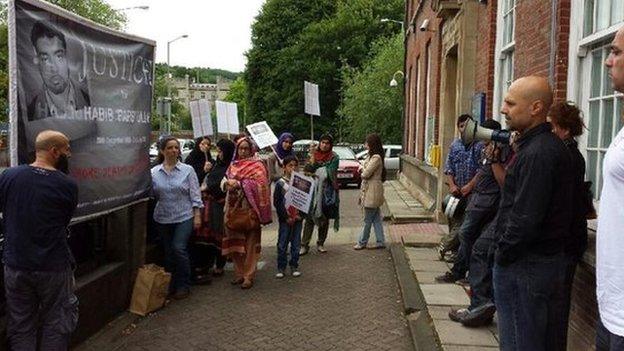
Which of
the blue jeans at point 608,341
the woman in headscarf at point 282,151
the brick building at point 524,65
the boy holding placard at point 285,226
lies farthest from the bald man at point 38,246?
the woman in headscarf at point 282,151

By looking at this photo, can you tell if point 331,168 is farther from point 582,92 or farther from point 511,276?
point 511,276

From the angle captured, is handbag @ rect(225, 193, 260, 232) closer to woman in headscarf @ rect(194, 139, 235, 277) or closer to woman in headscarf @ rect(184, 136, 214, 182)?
woman in headscarf @ rect(194, 139, 235, 277)

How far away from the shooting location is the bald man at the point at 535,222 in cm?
312

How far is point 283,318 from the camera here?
617cm

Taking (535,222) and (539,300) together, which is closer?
(535,222)

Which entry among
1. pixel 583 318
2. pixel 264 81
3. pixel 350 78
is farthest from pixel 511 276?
pixel 264 81

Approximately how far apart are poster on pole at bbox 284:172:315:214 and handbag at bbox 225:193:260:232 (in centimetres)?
90

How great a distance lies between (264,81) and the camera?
48281 mm

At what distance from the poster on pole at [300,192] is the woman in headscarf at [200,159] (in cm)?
125

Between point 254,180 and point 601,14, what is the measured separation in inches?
153

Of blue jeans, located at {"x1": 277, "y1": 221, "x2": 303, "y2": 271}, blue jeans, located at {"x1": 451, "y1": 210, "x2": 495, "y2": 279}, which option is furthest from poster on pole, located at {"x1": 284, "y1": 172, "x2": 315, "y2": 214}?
blue jeans, located at {"x1": 451, "y1": 210, "x2": 495, "y2": 279}

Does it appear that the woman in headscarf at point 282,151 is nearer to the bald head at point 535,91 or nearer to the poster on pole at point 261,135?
the poster on pole at point 261,135

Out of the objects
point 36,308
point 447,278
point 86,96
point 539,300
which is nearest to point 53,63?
point 86,96

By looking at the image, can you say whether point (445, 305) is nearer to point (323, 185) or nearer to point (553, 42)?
point (553, 42)
